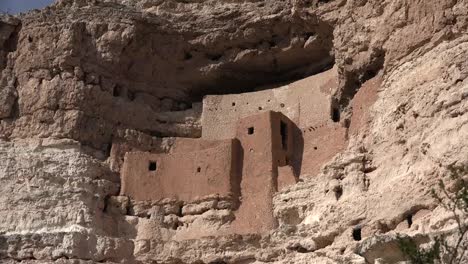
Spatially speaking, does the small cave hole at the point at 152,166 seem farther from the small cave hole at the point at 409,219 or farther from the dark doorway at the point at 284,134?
the small cave hole at the point at 409,219

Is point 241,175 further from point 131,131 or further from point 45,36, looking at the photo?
point 45,36

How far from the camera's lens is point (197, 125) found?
18.2 m

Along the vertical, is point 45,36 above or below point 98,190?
above

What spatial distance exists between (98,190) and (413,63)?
6615mm

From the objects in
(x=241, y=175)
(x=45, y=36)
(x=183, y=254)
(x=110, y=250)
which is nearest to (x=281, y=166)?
(x=241, y=175)

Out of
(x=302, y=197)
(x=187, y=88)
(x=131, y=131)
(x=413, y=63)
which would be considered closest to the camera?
(x=413, y=63)

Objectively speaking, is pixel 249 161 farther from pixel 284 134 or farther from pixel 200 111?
pixel 200 111

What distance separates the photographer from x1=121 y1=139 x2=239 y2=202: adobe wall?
1634 centimetres

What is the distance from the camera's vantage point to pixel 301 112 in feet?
56.5

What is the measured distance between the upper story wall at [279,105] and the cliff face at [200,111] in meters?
0.32

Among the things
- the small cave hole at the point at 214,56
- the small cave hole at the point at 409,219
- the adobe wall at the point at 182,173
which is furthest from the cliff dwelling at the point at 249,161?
the small cave hole at the point at 409,219

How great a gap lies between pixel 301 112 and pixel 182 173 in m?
2.77

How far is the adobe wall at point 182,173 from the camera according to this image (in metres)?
16.3

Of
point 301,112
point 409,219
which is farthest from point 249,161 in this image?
point 409,219
